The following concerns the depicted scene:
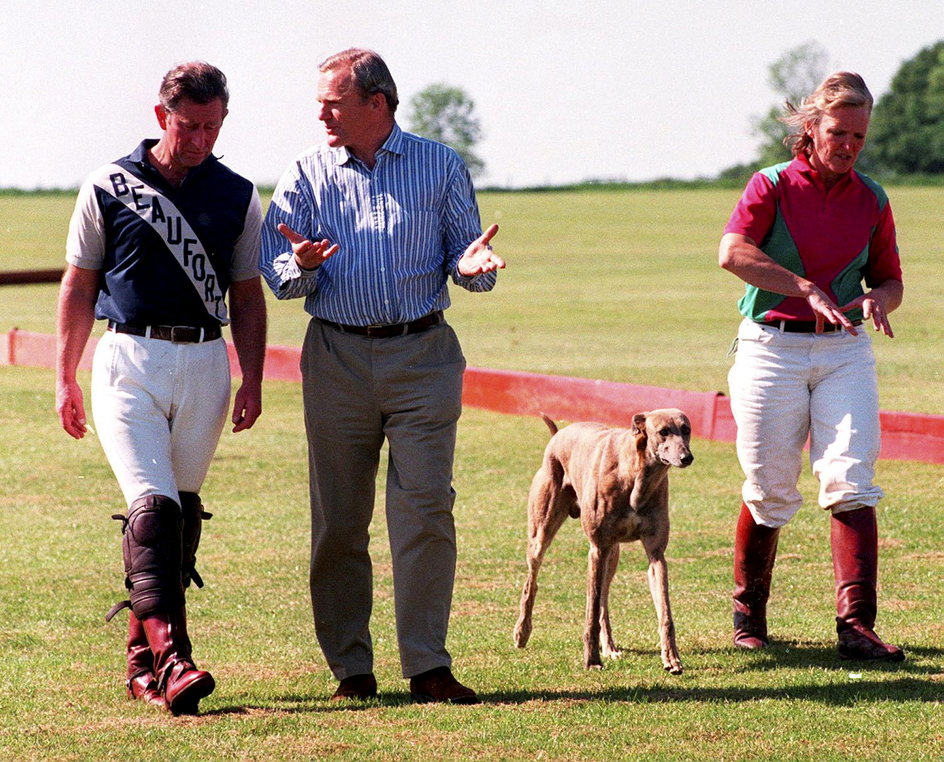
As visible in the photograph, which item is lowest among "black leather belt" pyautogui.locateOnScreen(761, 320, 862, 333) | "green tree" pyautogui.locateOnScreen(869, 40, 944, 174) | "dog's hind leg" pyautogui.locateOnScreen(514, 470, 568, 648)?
"dog's hind leg" pyautogui.locateOnScreen(514, 470, 568, 648)

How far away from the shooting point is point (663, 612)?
5.97 metres

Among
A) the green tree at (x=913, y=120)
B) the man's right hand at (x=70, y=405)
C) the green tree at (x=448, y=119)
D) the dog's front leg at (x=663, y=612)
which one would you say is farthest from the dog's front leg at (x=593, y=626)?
the green tree at (x=913, y=120)

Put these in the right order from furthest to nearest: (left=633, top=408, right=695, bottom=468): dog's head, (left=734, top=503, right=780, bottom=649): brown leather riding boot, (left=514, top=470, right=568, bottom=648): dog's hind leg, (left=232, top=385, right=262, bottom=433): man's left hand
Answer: (left=514, top=470, right=568, bottom=648): dog's hind leg, (left=734, top=503, right=780, bottom=649): brown leather riding boot, (left=633, top=408, right=695, bottom=468): dog's head, (left=232, top=385, right=262, bottom=433): man's left hand

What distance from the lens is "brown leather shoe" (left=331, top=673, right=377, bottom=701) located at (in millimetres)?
5574

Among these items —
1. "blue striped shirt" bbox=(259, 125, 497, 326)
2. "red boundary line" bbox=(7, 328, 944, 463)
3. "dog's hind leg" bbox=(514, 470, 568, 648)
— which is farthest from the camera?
"red boundary line" bbox=(7, 328, 944, 463)

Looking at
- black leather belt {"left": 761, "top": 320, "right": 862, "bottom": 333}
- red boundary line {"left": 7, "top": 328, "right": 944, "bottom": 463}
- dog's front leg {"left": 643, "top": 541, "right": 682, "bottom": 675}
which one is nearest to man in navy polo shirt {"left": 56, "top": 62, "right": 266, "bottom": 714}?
dog's front leg {"left": 643, "top": 541, "right": 682, "bottom": 675}

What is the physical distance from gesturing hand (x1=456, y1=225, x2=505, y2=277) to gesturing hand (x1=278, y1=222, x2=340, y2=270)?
0.43m

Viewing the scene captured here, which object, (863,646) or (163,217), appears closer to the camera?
(163,217)

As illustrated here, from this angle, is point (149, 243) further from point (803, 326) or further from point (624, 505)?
point (803, 326)

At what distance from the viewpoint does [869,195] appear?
610cm

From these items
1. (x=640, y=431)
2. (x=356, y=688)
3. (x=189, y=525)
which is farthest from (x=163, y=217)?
(x=640, y=431)

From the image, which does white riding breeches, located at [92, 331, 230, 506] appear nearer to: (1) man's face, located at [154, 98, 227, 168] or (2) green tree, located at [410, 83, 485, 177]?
(1) man's face, located at [154, 98, 227, 168]

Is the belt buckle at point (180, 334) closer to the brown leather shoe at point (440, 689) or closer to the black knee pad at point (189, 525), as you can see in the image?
the black knee pad at point (189, 525)

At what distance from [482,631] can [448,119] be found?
70.7m
